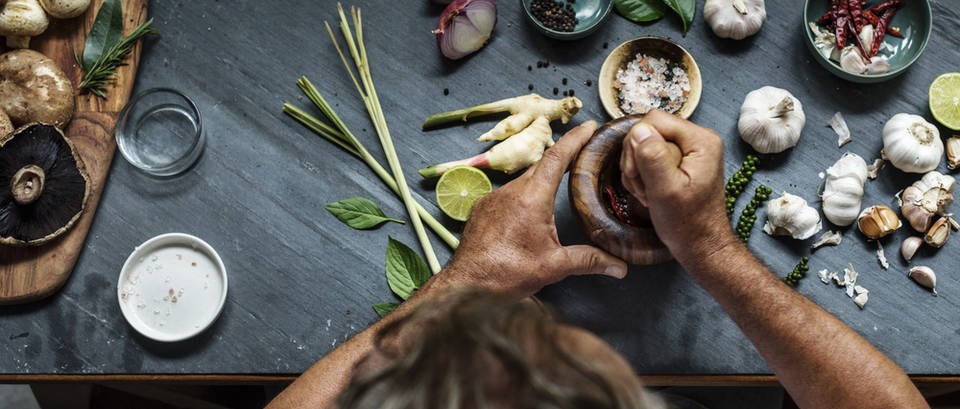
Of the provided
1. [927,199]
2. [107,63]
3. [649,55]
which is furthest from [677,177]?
[107,63]

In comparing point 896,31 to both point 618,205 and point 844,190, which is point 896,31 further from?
point 618,205

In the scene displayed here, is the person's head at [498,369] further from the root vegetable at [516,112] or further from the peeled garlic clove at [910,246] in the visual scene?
the peeled garlic clove at [910,246]

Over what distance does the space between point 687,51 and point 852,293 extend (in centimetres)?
59

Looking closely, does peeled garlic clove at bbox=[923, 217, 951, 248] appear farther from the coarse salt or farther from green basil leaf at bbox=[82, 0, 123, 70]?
green basil leaf at bbox=[82, 0, 123, 70]

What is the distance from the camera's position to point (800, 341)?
1319 millimetres

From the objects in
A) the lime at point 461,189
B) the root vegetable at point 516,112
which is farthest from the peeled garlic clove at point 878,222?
the lime at point 461,189

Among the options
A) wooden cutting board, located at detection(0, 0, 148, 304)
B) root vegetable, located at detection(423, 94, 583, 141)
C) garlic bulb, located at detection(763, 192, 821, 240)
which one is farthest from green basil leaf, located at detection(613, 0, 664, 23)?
wooden cutting board, located at detection(0, 0, 148, 304)

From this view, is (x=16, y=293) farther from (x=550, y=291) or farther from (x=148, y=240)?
(x=550, y=291)

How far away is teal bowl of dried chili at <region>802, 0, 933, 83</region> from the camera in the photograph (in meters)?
1.53

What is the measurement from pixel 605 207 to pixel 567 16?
48cm

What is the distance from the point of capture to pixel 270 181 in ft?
5.18

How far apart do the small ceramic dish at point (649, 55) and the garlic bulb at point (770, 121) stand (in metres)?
0.10

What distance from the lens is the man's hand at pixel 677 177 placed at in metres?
1.23

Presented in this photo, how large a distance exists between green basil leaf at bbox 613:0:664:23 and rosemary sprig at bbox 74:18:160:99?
0.99m
